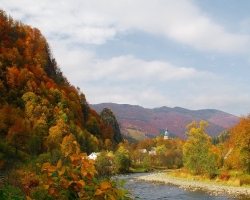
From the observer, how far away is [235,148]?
4706cm

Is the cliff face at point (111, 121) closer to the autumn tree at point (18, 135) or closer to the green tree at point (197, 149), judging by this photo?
the autumn tree at point (18, 135)

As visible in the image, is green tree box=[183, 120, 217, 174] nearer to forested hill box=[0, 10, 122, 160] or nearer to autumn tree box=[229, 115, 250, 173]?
autumn tree box=[229, 115, 250, 173]

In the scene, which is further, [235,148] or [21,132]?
[21,132]

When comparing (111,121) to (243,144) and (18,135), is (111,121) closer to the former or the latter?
(18,135)

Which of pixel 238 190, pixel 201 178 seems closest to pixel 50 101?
pixel 201 178

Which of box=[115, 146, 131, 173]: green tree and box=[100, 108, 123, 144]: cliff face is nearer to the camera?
box=[115, 146, 131, 173]: green tree

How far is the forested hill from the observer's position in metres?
58.6

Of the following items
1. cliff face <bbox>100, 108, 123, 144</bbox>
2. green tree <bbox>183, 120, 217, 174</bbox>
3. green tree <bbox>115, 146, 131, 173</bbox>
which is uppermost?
cliff face <bbox>100, 108, 123, 144</bbox>

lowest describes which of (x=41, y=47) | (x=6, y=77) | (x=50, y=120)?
(x=50, y=120)

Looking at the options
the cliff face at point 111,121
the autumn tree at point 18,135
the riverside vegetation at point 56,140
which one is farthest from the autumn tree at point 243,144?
the cliff face at point 111,121

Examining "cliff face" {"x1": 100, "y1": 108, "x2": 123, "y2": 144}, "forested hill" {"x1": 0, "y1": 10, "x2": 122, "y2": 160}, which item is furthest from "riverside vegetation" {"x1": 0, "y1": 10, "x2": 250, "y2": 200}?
"cliff face" {"x1": 100, "y1": 108, "x2": 123, "y2": 144}

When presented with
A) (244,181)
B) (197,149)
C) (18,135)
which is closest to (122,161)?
(197,149)

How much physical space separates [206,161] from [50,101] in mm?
49172

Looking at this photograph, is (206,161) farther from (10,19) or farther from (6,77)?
(10,19)
